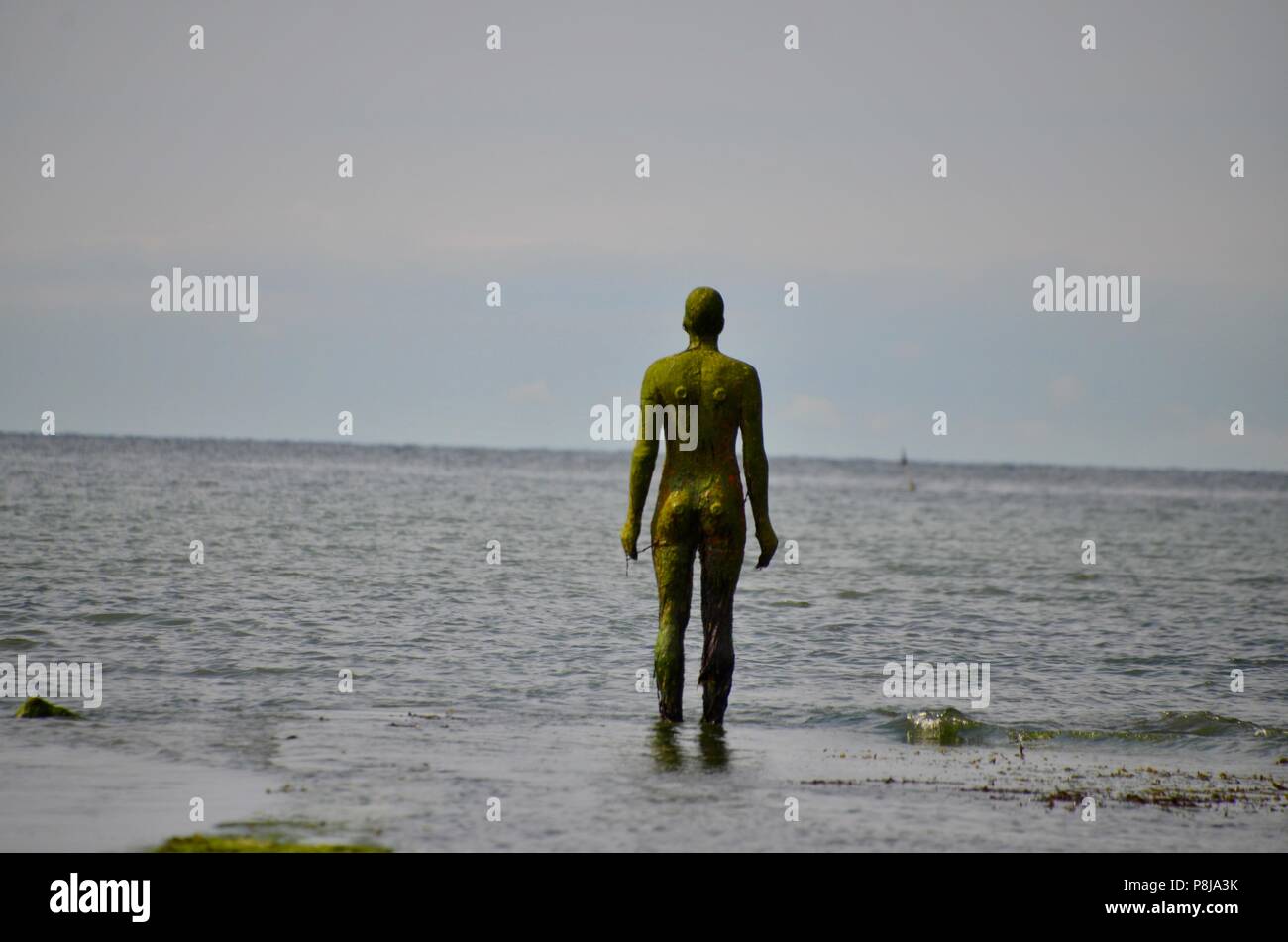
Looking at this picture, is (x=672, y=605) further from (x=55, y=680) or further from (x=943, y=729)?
(x=55, y=680)

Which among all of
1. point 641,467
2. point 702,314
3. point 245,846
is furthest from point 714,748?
point 245,846

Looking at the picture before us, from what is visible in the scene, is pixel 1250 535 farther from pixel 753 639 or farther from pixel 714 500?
pixel 714 500

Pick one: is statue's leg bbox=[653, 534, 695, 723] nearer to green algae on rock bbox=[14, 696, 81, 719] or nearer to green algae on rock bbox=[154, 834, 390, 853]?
green algae on rock bbox=[154, 834, 390, 853]

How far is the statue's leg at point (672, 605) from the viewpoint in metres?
10.9

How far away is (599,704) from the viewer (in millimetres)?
12711

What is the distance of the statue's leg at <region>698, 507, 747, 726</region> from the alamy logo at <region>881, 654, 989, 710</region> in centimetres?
313

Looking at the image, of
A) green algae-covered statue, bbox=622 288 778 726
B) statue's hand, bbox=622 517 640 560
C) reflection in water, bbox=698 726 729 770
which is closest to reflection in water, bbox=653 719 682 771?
reflection in water, bbox=698 726 729 770

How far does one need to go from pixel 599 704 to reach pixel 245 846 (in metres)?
5.84

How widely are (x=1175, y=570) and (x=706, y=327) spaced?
23.6 meters

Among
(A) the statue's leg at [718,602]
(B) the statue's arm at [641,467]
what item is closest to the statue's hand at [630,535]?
(B) the statue's arm at [641,467]

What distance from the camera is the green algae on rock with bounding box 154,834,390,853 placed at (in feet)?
22.9
